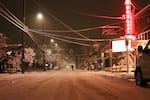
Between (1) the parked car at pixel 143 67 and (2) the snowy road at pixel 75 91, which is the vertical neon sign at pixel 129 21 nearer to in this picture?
(2) the snowy road at pixel 75 91

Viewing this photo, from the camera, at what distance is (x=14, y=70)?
53.7 metres

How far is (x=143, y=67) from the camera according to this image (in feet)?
58.5

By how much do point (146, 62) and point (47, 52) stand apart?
77406mm

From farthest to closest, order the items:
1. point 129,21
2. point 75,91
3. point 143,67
A: point 129,21, point 143,67, point 75,91

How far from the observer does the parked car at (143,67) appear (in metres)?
17.3

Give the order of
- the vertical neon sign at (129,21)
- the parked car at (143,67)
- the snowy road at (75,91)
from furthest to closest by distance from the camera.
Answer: the vertical neon sign at (129,21) < the parked car at (143,67) < the snowy road at (75,91)

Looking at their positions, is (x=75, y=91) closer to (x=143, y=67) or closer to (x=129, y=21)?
(x=143, y=67)

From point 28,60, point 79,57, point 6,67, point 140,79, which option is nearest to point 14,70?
point 6,67

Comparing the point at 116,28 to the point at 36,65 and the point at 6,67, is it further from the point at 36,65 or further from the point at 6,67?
the point at 36,65

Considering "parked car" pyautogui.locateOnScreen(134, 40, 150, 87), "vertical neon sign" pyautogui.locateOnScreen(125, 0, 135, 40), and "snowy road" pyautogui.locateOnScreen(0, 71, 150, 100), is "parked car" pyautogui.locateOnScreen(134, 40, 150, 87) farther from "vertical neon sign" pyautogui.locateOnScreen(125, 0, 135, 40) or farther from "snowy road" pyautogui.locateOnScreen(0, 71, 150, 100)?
"vertical neon sign" pyautogui.locateOnScreen(125, 0, 135, 40)

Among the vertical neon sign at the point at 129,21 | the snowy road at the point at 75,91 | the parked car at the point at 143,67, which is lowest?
the snowy road at the point at 75,91

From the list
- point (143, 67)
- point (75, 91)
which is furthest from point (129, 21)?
point (75, 91)

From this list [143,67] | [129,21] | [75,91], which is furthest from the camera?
[129,21]

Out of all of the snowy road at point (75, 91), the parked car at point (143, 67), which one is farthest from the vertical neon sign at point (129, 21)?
the parked car at point (143, 67)
